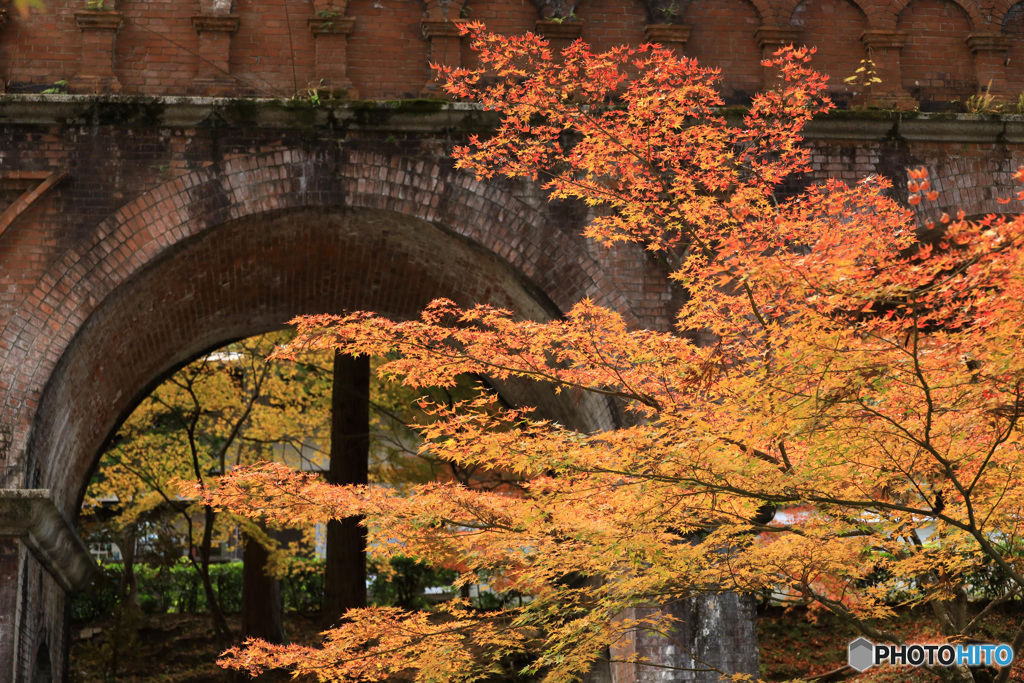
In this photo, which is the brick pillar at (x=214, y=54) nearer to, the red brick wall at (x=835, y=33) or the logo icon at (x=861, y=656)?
the red brick wall at (x=835, y=33)

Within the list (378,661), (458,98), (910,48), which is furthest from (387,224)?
(910,48)

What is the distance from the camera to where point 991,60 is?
11.3 metres

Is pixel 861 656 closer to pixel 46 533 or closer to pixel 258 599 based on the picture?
pixel 46 533

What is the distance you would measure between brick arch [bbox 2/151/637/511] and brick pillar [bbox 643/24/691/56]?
88.8 inches

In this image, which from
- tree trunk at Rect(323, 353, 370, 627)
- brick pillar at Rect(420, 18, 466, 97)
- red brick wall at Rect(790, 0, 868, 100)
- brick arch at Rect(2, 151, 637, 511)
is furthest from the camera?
tree trunk at Rect(323, 353, 370, 627)

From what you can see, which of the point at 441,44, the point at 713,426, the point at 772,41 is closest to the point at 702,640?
the point at 713,426

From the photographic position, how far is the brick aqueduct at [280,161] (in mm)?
9812

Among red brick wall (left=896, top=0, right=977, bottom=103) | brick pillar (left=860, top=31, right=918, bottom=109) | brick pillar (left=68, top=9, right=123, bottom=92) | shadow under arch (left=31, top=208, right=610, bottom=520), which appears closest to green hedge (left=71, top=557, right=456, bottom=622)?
shadow under arch (left=31, top=208, right=610, bottom=520)

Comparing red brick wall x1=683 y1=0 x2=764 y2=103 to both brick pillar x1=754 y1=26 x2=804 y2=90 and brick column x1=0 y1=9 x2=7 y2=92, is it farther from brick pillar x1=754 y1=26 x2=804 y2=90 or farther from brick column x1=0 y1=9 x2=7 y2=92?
brick column x1=0 y1=9 x2=7 y2=92

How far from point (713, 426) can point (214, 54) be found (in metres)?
6.52

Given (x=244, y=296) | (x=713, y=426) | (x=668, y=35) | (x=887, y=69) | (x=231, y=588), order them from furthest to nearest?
1. (x=231, y=588)
2. (x=244, y=296)
3. (x=887, y=69)
4. (x=668, y=35)
5. (x=713, y=426)

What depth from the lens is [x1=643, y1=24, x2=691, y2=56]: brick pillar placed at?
1087 cm

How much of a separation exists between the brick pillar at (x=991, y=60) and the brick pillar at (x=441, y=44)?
5.34 m

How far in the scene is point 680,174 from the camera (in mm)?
8531
